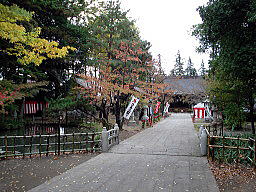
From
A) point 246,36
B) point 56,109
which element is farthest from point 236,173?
point 56,109

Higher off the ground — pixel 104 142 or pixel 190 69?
pixel 190 69

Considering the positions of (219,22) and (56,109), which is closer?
(219,22)

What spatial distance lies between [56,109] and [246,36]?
12.8 metres

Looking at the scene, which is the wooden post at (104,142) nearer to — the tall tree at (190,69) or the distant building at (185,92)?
the distant building at (185,92)

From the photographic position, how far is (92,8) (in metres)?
21.4

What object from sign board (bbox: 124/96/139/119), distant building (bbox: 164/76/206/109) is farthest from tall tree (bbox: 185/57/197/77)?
sign board (bbox: 124/96/139/119)

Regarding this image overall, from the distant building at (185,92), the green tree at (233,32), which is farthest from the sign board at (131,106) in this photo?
the distant building at (185,92)

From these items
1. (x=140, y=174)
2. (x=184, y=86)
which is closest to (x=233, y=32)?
(x=140, y=174)

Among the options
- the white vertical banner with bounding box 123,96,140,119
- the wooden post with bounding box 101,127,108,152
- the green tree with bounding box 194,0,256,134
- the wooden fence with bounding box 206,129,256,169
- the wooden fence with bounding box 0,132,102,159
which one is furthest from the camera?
the white vertical banner with bounding box 123,96,140,119

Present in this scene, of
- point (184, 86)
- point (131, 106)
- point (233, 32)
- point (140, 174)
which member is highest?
point (184, 86)

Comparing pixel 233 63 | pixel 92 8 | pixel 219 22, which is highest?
pixel 92 8

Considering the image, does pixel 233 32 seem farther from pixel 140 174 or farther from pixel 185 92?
pixel 185 92

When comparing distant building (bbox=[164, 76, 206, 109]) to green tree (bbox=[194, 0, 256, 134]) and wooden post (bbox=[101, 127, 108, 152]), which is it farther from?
wooden post (bbox=[101, 127, 108, 152])

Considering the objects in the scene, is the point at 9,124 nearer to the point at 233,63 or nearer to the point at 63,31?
the point at 63,31
